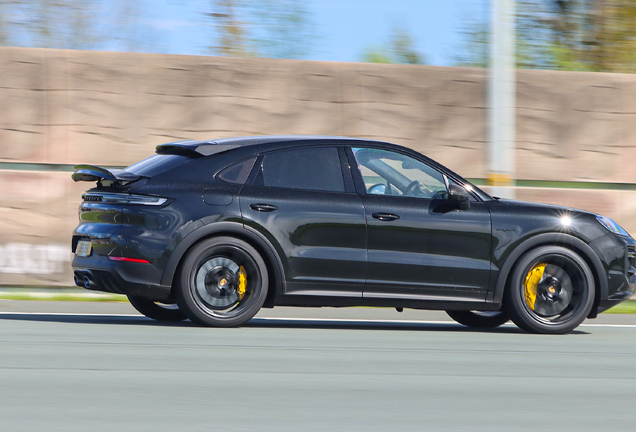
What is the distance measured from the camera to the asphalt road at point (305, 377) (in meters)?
4.41

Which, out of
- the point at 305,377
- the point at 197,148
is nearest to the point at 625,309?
the point at 197,148

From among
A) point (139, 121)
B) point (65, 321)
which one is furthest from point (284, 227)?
point (139, 121)

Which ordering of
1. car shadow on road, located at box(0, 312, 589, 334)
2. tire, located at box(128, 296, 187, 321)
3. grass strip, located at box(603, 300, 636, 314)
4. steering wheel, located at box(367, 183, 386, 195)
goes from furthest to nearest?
grass strip, located at box(603, 300, 636, 314), tire, located at box(128, 296, 187, 321), car shadow on road, located at box(0, 312, 589, 334), steering wheel, located at box(367, 183, 386, 195)

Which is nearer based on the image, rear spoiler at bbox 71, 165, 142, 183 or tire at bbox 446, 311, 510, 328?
rear spoiler at bbox 71, 165, 142, 183

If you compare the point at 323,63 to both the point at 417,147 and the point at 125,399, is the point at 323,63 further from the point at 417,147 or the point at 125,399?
the point at 125,399

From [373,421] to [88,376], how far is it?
1.84m

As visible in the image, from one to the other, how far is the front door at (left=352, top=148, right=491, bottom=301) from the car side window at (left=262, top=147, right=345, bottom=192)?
0.72 ft

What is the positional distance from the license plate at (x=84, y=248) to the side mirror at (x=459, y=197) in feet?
9.73

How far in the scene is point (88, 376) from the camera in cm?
536

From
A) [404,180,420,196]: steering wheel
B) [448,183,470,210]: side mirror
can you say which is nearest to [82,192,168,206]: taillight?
[404,180,420,196]: steering wheel

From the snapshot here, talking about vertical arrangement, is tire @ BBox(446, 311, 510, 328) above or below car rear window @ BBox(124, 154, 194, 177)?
below

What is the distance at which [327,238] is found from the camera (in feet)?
24.9

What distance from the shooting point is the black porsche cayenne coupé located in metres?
7.36

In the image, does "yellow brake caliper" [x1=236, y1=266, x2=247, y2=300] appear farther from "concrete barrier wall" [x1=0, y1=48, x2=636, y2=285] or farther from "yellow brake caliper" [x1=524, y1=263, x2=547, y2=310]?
"concrete barrier wall" [x1=0, y1=48, x2=636, y2=285]
